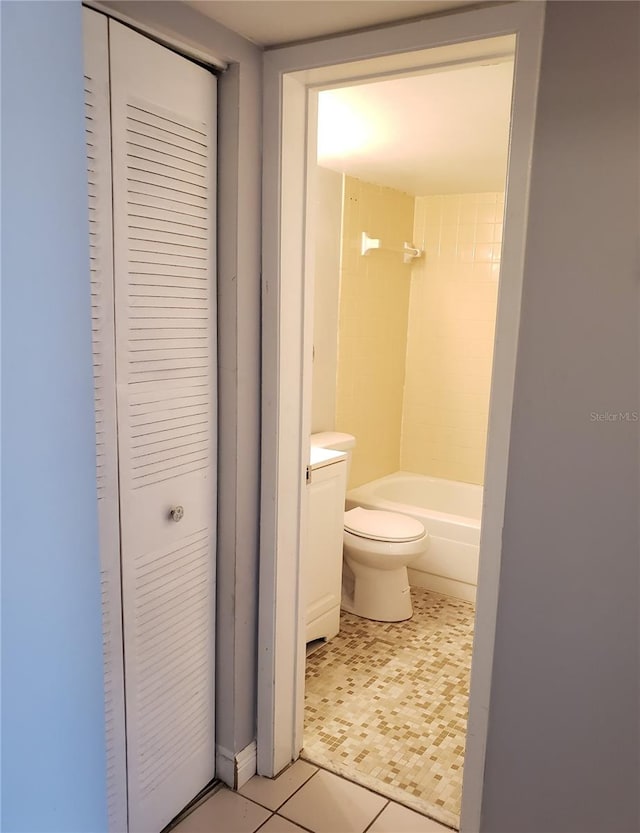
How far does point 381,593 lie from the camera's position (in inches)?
127

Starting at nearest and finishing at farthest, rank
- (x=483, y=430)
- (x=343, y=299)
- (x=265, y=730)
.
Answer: (x=265, y=730) < (x=343, y=299) < (x=483, y=430)

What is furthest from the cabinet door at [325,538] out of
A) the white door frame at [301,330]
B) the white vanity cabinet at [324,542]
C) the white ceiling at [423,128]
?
the white ceiling at [423,128]

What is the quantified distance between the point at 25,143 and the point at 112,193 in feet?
2.66

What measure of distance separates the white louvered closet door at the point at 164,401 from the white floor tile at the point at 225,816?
5cm

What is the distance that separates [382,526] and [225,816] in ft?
5.02

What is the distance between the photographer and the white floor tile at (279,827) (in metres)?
1.89

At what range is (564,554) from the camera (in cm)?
154

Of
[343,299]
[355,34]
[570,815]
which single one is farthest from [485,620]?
[343,299]

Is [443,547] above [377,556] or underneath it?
underneath

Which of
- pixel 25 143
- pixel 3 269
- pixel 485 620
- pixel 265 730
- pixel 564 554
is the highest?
pixel 25 143

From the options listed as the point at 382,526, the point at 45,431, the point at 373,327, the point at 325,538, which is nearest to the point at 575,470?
the point at 45,431

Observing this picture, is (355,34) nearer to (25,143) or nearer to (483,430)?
Answer: (25,143)

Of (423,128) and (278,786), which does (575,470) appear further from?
(423,128)

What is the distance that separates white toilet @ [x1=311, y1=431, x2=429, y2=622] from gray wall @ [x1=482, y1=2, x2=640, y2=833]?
1.42 meters
